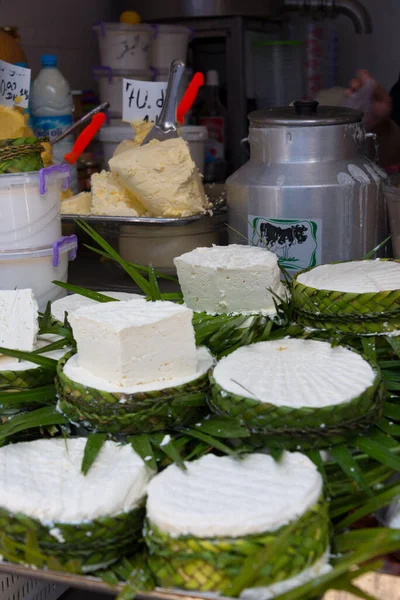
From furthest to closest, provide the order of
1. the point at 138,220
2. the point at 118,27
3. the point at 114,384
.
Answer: the point at 118,27 < the point at 138,220 < the point at 114,384

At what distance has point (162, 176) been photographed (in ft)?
5.88

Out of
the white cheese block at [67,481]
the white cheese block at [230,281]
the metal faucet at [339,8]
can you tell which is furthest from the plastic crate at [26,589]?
the metal faucet at [339,8]

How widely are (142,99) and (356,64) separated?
1984 mm

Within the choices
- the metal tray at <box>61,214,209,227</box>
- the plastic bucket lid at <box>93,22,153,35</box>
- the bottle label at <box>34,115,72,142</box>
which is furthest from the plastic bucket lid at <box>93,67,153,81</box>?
the metal tray at <box>61,214,209,227</box>

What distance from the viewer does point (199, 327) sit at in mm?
1158

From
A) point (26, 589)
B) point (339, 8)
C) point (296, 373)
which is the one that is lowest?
point (26, 589)

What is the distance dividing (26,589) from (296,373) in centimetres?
61

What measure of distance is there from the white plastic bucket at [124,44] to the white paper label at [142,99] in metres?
0.64

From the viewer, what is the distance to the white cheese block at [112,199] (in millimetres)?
1837

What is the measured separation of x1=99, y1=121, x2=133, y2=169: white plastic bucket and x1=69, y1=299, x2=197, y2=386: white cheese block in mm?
1547

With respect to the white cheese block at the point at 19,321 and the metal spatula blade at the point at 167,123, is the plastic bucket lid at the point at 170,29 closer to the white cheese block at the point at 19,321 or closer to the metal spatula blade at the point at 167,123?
the metal spatula blade at the point at 167,123

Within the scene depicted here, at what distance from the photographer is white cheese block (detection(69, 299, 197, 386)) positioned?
3.11ft

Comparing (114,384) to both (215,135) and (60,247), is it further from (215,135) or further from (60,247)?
(215,135)

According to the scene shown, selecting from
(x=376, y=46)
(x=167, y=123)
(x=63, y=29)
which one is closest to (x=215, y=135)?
(x=63, y=29)
